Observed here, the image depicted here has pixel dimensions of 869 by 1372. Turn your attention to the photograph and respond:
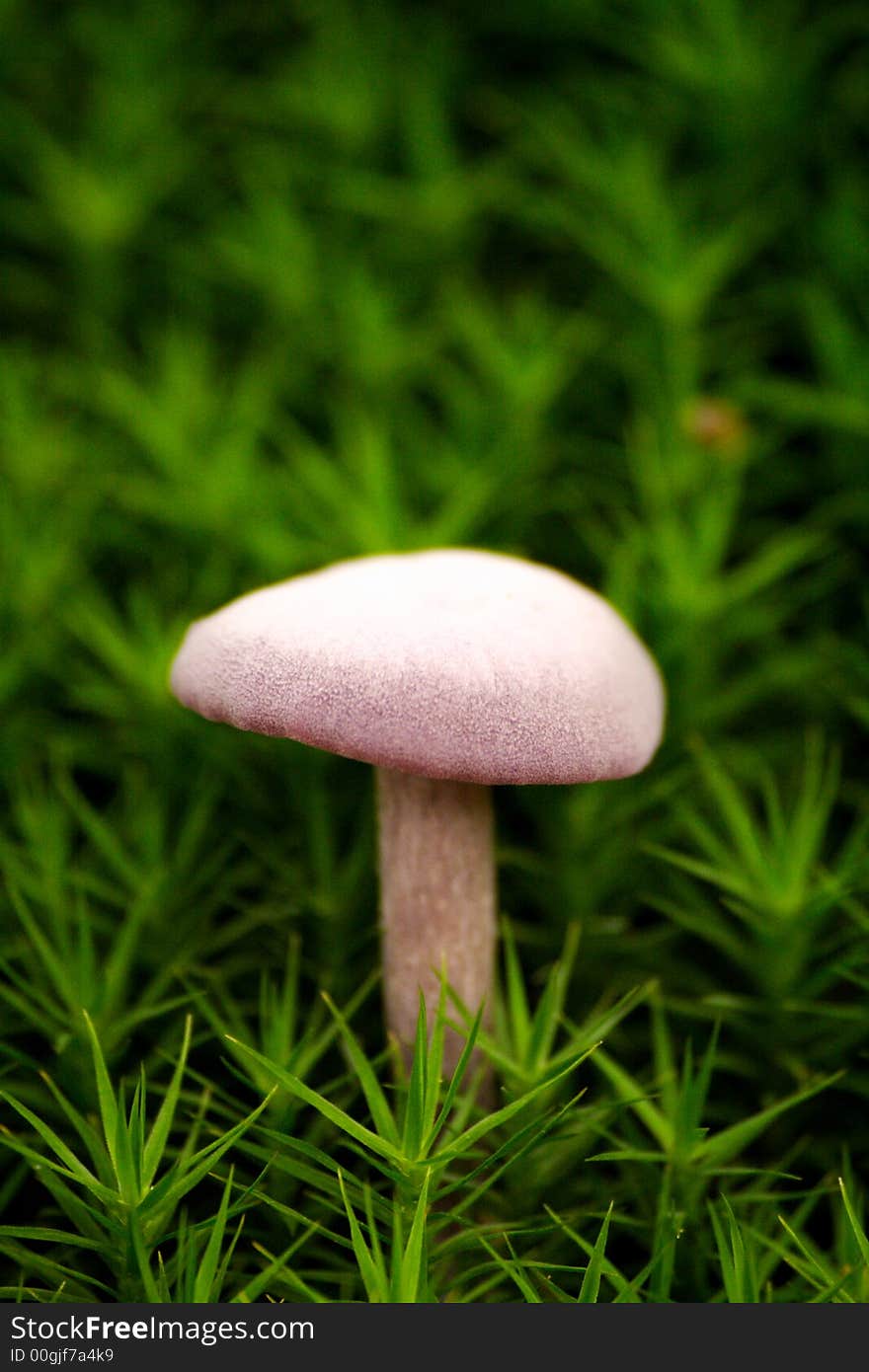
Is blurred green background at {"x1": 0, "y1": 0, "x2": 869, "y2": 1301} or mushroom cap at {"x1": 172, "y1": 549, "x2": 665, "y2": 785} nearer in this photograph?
mushroom cap at {"x1": 172, "y1": 549, "x2": 665, "y2": 785}

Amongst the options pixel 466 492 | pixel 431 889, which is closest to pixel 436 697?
pixel 431 889

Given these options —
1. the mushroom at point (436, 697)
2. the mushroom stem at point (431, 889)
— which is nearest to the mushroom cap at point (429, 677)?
the mushroom at point (436, 697)

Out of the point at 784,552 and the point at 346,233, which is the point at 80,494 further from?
the point at 784,552

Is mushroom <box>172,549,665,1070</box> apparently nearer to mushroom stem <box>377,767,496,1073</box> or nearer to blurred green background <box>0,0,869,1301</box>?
mushroom stem <box>377,767,496,1073</box>

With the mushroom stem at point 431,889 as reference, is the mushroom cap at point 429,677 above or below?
above

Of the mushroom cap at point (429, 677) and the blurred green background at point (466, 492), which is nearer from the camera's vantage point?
the mushroom cap at point (429, 677)

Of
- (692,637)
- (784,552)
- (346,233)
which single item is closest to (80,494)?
(346,233)

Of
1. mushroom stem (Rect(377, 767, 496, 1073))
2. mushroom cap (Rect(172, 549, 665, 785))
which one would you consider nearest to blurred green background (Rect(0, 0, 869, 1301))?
mushroom stem (Rect(377, 767, 496, 1073))

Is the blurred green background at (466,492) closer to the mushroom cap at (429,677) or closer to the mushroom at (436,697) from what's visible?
the mushroom at (436,697)
